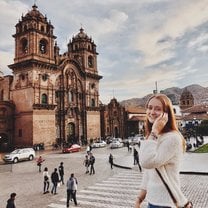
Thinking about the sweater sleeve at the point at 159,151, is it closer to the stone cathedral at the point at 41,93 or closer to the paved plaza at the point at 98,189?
the paved plaza at the point at 98,189

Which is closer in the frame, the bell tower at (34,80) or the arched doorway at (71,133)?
the bell tower at (34,80)

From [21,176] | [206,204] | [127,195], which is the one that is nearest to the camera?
[206,204]

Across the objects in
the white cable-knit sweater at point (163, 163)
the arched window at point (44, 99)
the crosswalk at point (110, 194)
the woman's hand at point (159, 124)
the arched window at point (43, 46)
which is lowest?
the crosswalk at point (110, 194)

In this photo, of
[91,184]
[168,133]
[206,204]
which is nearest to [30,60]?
[91,184]

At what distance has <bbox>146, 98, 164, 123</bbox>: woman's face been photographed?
3.12m

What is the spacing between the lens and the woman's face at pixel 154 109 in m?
3.12

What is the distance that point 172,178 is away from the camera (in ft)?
9.66

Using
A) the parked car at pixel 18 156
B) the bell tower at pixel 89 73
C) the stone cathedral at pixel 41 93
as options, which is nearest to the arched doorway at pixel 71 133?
the stone cathedral at pixel 41 93

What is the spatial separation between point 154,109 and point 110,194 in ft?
36.9

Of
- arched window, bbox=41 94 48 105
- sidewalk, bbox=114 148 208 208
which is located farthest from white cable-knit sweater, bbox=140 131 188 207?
arched window, bbox=41 94 48 105

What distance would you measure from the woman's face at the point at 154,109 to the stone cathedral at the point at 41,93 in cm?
4029

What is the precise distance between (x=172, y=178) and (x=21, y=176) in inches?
776

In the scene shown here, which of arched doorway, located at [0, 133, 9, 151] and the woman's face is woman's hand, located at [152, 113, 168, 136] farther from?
arched doorway, located at [0, 133, 9, 151]

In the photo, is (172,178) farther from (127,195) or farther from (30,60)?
(30,60)
